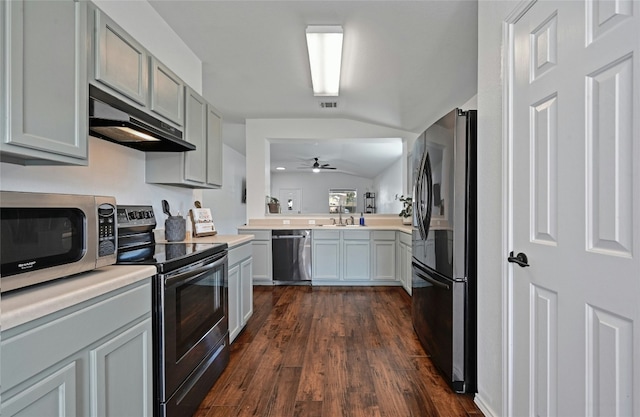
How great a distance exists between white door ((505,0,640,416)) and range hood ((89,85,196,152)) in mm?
Result: 1877

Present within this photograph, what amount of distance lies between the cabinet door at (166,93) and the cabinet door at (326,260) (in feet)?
9.17

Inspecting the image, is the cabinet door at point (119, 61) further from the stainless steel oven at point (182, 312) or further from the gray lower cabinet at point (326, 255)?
the gray lower cabinet at point (326, 255)

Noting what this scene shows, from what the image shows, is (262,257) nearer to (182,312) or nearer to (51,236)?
(182,312)

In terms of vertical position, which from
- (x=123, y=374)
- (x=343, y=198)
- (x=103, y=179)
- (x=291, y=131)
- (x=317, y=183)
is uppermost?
(x=291, y=131)

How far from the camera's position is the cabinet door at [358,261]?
451 cm

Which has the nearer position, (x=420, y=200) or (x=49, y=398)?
(x=49, y=398)

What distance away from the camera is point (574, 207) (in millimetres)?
1109

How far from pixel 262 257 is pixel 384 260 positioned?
179cm

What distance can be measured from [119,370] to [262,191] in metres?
3.82

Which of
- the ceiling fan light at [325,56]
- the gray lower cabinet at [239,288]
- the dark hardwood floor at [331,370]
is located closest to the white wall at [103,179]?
the gray lower cabinet at [239,288]

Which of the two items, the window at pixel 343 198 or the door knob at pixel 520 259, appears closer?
the door knob at pixel 520 259

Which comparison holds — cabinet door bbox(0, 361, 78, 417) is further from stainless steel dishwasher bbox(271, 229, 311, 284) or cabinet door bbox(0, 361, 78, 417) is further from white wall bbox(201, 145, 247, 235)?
white wall bbox(201, 145, 247, 235)

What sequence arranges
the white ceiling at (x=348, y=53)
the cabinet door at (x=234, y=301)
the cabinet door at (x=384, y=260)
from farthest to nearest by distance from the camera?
the cabinet door at (x=384, y=260)
the cabinet door at (x=234, y=301)
the white ceiling at (x=348, y=53)

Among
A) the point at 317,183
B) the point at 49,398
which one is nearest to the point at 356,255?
the point at 49,398
